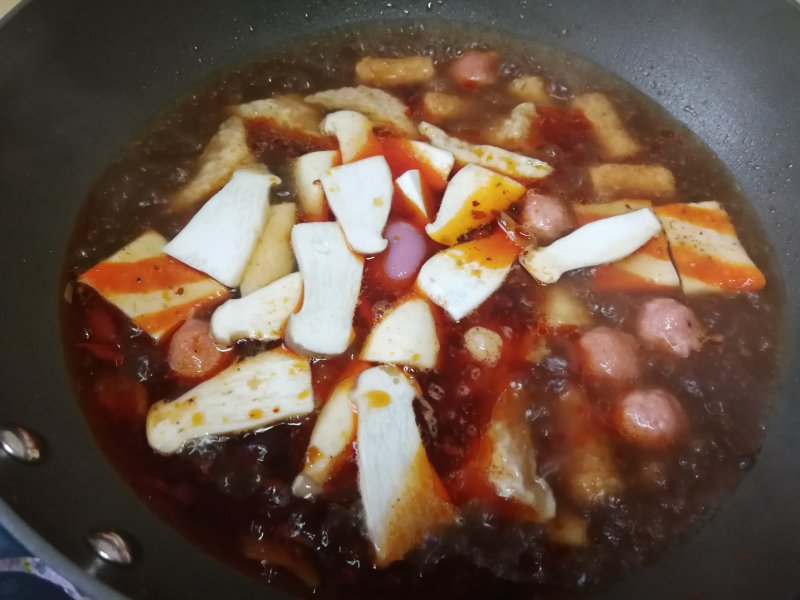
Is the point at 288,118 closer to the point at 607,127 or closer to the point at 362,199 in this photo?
the point at 362,199

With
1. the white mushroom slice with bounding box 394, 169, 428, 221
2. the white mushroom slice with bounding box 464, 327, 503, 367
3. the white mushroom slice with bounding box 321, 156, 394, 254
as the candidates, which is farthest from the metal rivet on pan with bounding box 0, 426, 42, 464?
the white mushroom slice with bounding box 394, 169, 428, 221

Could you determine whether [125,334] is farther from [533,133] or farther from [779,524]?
[779,524]

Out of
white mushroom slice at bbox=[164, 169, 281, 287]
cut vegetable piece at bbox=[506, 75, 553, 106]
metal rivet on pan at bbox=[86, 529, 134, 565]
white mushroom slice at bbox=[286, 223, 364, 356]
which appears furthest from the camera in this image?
cut vegetable piece at bbox=[506, 75, 553, 106]

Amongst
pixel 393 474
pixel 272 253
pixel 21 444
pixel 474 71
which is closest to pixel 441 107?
pixel 474 71

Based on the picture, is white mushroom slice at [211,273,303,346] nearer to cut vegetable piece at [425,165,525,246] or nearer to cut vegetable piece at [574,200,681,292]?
cut vegetable piece at [425,165,525,246]

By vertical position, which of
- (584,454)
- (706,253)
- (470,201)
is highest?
(470,201)

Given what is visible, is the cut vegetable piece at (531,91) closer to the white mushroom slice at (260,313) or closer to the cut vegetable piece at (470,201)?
the cut vegetable piece at (470,201)

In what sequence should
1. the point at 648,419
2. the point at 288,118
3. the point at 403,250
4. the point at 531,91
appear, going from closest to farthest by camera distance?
1. the point at 648,419
2. the point at 403,250
3. the point at 288,118
4. the point at 531,91
